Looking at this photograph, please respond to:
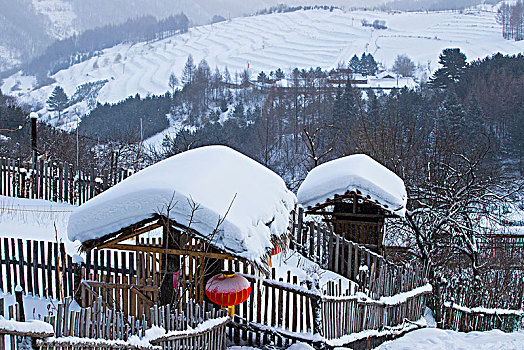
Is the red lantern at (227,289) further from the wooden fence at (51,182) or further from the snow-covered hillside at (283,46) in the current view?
the snow-covered hillside at (283,46)

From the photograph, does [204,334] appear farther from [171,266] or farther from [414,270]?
[414,270]

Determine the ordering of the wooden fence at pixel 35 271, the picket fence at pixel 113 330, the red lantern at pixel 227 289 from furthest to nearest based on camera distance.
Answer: the wooden fence at pixel 35 271 → the red lantern at pixel 227 289 → the picket fence at pixel 113 330

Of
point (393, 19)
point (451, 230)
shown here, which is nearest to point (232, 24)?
point (393, 19)

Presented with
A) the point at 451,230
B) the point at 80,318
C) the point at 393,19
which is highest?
the point at 393,19

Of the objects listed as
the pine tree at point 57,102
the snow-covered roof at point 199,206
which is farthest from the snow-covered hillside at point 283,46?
the snow-covered roof at point 199,206

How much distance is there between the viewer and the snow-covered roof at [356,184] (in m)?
8.55

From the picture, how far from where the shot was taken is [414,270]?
315 inches

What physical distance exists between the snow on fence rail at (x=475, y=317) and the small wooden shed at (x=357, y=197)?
166 cm

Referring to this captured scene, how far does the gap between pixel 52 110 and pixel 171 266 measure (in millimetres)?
116814

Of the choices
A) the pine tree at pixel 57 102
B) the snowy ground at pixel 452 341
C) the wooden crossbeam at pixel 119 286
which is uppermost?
the pine tree at pixel 57 102

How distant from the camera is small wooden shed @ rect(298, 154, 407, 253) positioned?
8.58 m

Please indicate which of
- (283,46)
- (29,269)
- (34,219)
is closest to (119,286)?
(29,269)

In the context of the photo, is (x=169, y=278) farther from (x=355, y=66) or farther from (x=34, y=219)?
(x=355, y=66)

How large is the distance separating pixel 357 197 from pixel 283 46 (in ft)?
431
